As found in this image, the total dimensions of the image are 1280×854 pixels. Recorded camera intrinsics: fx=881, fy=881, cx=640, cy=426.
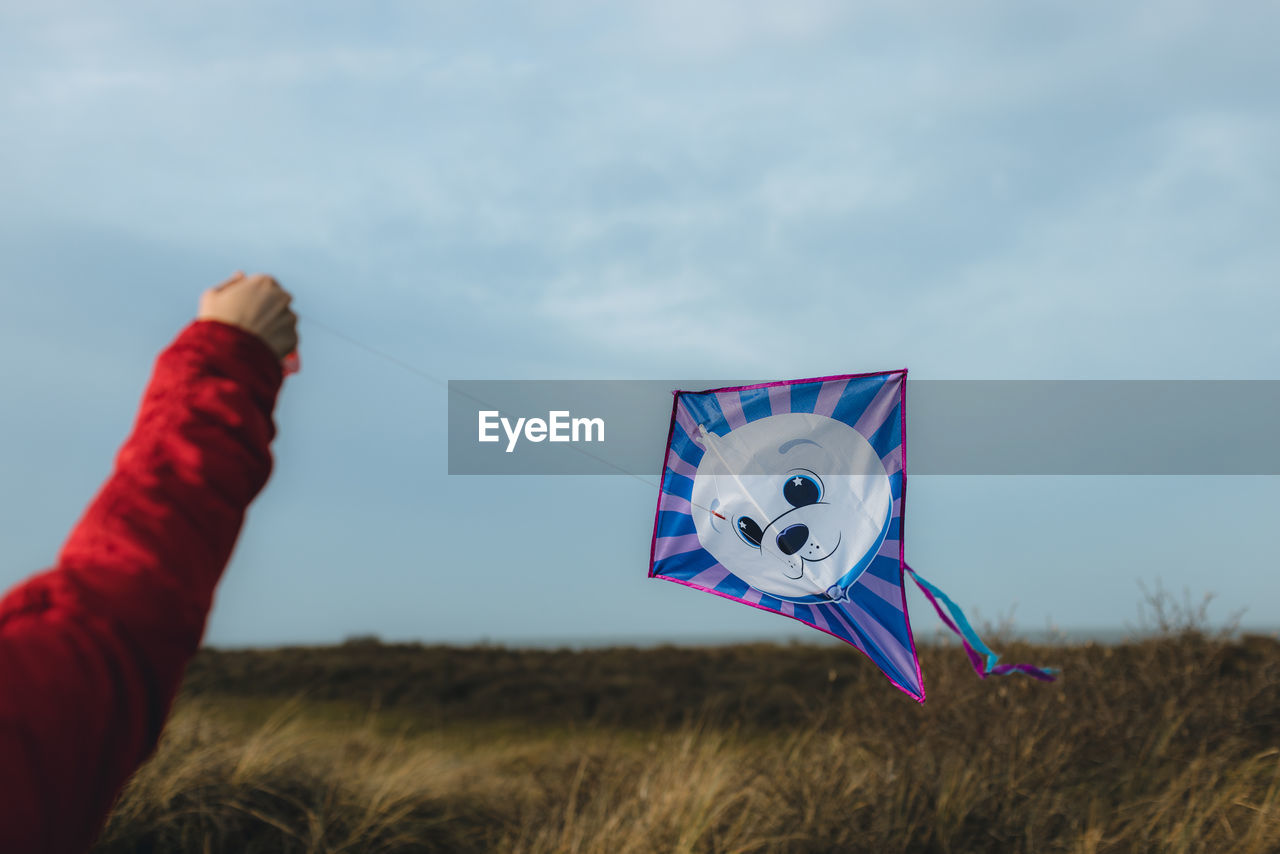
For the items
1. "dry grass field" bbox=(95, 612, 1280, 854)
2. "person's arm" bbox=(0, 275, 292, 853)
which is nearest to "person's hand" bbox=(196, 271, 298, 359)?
"person's arm" bbox=(0, 275, 292, 853)

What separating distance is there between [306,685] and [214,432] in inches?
500

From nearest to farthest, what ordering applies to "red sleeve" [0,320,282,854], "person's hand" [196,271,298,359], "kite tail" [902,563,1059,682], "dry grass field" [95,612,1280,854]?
"red sleeve" [0,320,282,854] < "person's hand" [196,271,298,359] < "kite tail" [902,563,1059,682] < "dry grass field" [95,612,1280,854]

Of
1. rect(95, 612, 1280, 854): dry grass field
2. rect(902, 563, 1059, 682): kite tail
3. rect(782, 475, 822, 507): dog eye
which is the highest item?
rect(782, 475, 822, 507): dog eye

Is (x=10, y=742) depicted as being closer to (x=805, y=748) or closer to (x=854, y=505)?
(x=854, y=505)

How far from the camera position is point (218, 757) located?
5715mm

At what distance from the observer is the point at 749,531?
11.5 feet

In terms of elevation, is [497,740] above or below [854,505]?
below

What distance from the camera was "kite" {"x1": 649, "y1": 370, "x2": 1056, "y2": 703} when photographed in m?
3.37

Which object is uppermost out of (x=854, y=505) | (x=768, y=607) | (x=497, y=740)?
(x=854, y=505)

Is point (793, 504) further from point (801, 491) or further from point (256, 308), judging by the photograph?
point (256, 308)

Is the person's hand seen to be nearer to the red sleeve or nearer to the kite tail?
the red sleeve

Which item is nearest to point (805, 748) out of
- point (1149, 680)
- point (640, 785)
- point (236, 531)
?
point (640, 785)

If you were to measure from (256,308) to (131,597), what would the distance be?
1.29ft

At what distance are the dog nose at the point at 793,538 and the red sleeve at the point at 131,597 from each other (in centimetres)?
267
